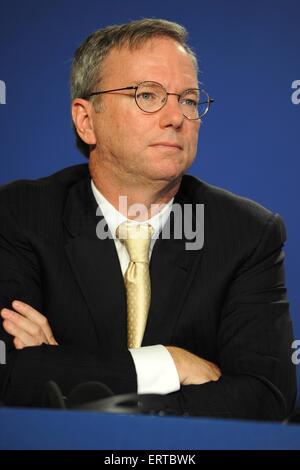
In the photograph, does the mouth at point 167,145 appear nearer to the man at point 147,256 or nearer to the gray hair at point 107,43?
the man at point 147,256

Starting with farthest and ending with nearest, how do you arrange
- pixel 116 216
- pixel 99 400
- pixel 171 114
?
pixel 116 216
pixel 171 114
pixel 99 400

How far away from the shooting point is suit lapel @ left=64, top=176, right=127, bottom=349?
2.29 meters

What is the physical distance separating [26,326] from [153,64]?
883 millimetres

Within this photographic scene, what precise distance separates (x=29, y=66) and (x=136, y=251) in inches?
44.1

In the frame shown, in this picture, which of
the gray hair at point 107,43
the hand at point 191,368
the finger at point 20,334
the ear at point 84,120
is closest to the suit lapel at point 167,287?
the hand at point 191,368

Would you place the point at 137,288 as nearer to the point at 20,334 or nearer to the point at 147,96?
the point at 20,334

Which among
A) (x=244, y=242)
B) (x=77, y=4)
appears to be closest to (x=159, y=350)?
(x=244, y=242)

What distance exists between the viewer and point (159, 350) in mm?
2137

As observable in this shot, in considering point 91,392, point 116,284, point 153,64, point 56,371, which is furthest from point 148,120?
A: point 91,392

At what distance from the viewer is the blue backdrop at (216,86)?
A: 9.62ft

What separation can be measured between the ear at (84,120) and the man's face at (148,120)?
4.0 inches

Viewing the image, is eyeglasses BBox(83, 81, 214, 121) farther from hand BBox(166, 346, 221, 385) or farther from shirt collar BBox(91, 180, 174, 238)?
hand BBox(166, 346, 221, 385)

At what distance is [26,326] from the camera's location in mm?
2170

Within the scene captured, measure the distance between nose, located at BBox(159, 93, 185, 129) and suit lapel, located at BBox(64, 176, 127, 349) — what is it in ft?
1.33
